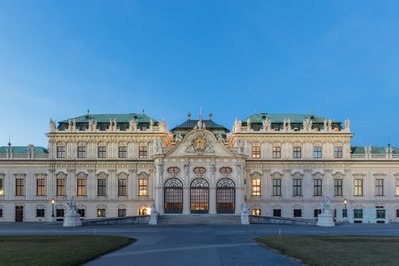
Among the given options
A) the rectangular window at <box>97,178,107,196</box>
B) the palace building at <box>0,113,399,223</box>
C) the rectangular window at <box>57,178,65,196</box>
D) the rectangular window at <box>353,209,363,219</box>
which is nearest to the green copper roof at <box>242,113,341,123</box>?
the palace building at <box>0,113,399,223</box>

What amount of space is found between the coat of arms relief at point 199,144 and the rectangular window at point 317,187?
19.2m

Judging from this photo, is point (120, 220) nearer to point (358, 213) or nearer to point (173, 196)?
point (173, 196)

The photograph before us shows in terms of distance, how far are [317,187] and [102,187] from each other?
3675 centimetres

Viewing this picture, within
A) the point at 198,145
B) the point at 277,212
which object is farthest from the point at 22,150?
the point at 277,212

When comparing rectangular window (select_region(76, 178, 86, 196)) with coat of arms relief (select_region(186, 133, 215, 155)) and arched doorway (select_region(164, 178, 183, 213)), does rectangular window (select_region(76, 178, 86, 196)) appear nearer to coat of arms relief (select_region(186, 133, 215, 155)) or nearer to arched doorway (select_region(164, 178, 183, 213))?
arched doorway (select_region(164, 178, 183, 213))

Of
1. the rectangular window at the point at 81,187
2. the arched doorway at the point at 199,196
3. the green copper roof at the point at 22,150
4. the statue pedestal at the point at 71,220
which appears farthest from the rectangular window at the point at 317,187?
the green copper roof at the point at 22,150

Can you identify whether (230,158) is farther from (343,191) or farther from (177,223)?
(343,191)

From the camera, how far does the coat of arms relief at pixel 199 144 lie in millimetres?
83625

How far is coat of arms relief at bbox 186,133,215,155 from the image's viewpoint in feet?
274

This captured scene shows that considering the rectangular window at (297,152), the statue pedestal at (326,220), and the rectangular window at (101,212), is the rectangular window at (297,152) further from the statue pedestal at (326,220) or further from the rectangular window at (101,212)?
the rectangular window at (101,212)

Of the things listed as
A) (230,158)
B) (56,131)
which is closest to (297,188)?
(230,158)

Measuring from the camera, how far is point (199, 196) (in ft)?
→ 274

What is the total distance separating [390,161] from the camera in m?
88.5

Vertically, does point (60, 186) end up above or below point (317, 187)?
above
